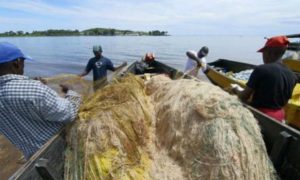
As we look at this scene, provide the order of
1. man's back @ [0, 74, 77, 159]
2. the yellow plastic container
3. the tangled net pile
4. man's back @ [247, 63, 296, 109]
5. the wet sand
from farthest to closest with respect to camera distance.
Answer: the wet sand, the yellow plastic container, man's back @ [247, 63, 296, 109], the tangled net pile, man's back @ [0, 74, 77, 159]

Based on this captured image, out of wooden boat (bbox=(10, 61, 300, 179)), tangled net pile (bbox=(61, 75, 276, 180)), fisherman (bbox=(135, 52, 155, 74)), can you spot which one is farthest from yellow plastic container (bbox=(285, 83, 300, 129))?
fisherman (bbox=(135, 52, 155, 74))

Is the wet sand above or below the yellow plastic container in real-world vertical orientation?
below

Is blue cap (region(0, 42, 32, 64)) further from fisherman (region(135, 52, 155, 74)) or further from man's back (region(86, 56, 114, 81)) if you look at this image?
fisherman (region(135, 52, 155, 74))

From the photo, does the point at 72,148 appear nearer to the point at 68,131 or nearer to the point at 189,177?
the point at 68,131

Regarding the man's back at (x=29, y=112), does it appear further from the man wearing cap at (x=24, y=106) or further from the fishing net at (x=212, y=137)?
the fishing net at (x=212, y=137)

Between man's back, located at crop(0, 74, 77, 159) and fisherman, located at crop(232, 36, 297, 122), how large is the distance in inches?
95.7

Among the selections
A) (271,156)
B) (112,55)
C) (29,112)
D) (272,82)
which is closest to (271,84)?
(272,82)

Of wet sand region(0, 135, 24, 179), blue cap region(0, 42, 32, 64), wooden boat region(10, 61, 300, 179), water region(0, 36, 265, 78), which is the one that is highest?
blue cap region(0, 42, 32, 64)

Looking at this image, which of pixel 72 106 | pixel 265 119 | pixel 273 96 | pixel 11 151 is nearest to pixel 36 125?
pixel 72 106

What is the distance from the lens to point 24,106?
111 inches

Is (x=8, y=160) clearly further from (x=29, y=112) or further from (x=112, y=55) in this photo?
(x=112, y=55)

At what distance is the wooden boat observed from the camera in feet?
9.95

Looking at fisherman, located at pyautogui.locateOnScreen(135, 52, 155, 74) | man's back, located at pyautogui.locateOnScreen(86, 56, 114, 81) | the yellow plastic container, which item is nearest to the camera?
the yellow plastic container

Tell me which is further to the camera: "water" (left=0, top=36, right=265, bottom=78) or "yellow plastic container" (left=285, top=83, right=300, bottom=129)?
"water" (left=0, top=36, right=265, bottom=78)
